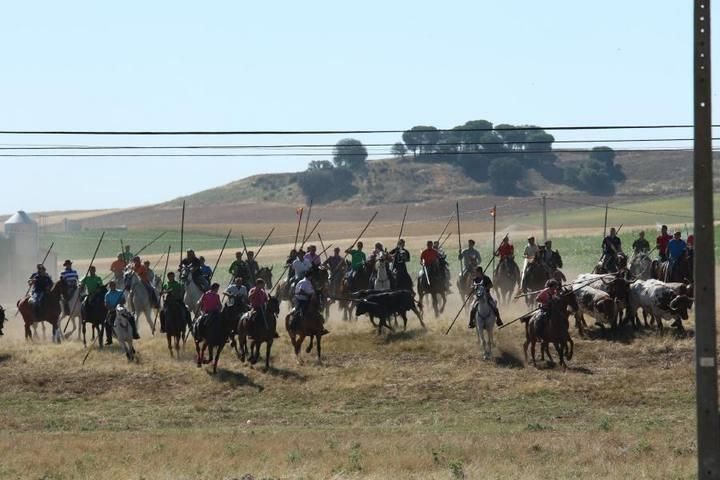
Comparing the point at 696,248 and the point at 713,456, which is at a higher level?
the point at 696,248

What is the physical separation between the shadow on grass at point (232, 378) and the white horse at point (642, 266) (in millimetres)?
13778

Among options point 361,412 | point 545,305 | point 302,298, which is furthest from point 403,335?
point 361,412

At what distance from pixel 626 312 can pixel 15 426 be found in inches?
657

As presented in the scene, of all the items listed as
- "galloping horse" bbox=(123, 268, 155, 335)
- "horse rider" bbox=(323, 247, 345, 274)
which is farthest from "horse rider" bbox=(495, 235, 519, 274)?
"galloping horse" bbox=(123, 268, 155, 335)

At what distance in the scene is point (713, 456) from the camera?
671 inches

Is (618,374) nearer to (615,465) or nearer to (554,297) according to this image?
(554,297)

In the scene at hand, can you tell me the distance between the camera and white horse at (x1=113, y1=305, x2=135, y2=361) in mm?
38281

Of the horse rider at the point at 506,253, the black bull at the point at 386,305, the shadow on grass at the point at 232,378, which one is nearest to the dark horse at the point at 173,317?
the shadow on grass at the point at 232,378

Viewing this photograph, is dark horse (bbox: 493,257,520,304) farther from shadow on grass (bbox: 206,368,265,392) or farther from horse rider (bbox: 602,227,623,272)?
shadow on grass (bbox: 206,368,265,392)

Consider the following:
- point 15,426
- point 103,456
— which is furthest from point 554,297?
point 103,456

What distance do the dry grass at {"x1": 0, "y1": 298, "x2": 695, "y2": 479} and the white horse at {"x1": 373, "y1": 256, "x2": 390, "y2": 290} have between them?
1.32 m

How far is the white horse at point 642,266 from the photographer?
44.9m

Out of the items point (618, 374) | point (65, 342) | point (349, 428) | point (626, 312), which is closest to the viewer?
point (349, 428)

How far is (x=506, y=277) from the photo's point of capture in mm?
46781
